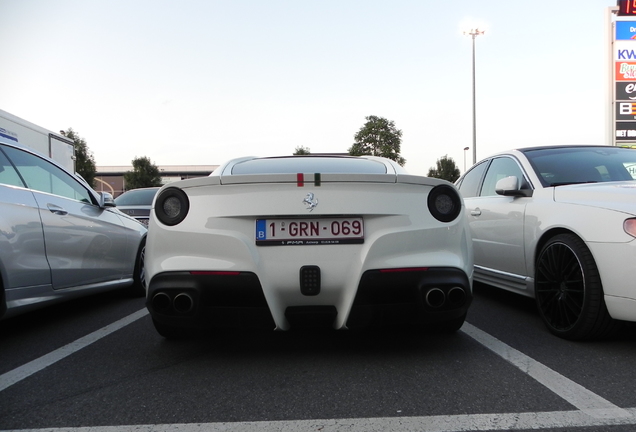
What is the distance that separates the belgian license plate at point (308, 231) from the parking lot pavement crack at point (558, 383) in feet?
3.75

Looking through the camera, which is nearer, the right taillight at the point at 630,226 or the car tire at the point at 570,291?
the right taillight at the point at 630,226

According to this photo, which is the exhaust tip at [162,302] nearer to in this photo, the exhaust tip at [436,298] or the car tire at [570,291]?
the exhaust tip at [436,298]

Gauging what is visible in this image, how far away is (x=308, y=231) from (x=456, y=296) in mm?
885

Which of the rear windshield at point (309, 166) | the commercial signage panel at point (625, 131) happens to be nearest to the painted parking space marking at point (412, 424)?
the rear windshield at point (309, 166)

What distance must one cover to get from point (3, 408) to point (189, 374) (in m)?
0.86

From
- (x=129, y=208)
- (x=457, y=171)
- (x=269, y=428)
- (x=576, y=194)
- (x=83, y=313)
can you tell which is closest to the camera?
(x=269, y=428)

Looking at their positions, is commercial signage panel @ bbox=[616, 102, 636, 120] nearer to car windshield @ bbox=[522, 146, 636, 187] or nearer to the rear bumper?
car windshield @ bbox=[522, 146, 636, 187]

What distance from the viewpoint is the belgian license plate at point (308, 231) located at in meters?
2.88

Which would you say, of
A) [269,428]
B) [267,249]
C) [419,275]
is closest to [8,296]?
[267,249]

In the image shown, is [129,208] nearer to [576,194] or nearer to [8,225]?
[8,225]

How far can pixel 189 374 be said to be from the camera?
290 centimetres

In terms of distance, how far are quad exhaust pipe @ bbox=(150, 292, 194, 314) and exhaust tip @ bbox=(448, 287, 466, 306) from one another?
1.40 m

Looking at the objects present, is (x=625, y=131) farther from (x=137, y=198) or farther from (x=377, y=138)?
(x=377, y=138)

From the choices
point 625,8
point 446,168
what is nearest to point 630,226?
point 625,8
